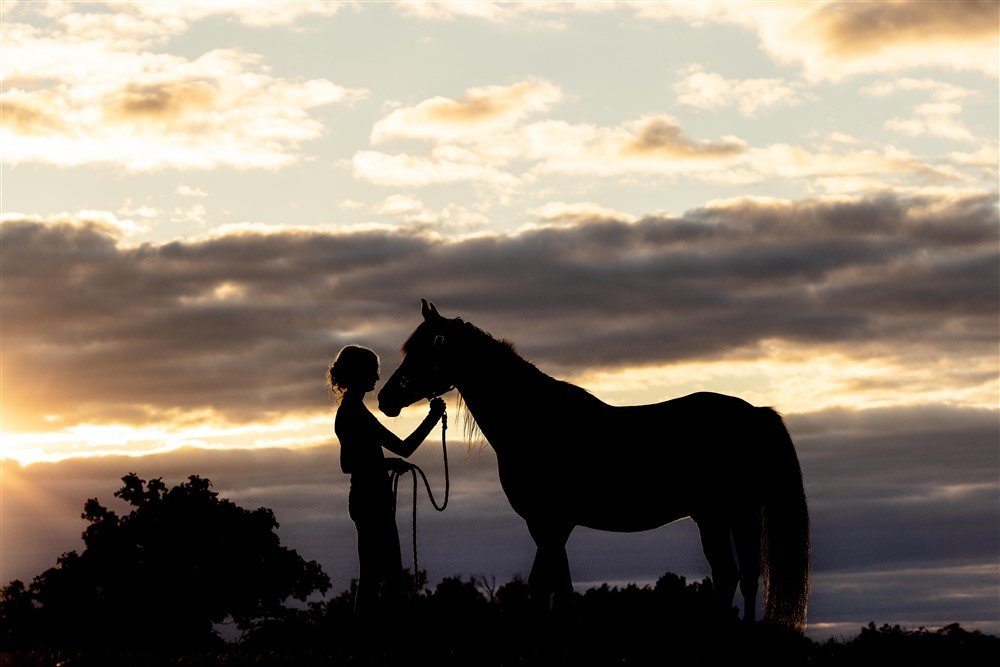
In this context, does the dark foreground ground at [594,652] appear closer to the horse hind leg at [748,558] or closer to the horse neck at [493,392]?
the horse hind leg at [748,558]

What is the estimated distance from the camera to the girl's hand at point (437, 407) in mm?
12633

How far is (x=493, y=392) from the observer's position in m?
13.3

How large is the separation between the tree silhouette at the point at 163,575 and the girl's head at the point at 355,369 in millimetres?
19967

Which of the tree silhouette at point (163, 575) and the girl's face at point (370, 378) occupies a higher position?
the girl's face at point (370, 378)

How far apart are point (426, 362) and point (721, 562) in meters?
4.07

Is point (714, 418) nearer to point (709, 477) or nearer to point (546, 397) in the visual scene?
point (709, 477)

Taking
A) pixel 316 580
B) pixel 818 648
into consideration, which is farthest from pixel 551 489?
pixel 316 580

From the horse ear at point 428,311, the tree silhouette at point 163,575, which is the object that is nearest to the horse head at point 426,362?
the horse ear at point 428,311

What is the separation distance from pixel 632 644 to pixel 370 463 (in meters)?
3.35

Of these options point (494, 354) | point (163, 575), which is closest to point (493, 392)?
point (494, 354)

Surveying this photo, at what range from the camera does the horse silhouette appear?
13227mm

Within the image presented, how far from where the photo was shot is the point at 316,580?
32.6m

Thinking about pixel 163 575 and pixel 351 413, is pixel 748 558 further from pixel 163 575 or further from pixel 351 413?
pixel 163 575

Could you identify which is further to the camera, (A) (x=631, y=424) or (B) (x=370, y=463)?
(A) (x=631, y=424)
